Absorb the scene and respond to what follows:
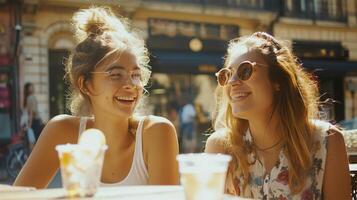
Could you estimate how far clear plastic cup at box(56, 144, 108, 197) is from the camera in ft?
2.81

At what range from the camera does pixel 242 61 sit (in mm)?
1544

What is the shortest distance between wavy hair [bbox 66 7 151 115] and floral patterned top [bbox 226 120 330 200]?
1.56 feet

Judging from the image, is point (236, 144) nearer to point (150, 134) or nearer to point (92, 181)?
point (150, 134)

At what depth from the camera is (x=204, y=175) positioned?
2.61 ft

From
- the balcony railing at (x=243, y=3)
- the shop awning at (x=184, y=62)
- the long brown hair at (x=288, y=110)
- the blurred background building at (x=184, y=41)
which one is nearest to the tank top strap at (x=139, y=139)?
the long brown hair at (x=288, y=110)

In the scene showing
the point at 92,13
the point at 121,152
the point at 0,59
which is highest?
the point at 0,59

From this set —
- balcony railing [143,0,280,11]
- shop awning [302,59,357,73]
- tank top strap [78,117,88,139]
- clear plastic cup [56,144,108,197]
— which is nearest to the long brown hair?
tank top strap [78,117,88,139]

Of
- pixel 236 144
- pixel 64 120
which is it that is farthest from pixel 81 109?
pixel 236 144

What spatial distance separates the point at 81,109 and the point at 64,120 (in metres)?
0.09

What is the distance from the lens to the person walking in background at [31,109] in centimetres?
830

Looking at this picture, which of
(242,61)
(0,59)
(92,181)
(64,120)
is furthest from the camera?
(0,59)

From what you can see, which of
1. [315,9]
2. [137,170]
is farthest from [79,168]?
[315,9]

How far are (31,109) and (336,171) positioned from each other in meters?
7.83

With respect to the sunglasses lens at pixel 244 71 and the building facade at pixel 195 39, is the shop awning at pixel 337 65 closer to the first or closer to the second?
the building facade at pixel 195 39
